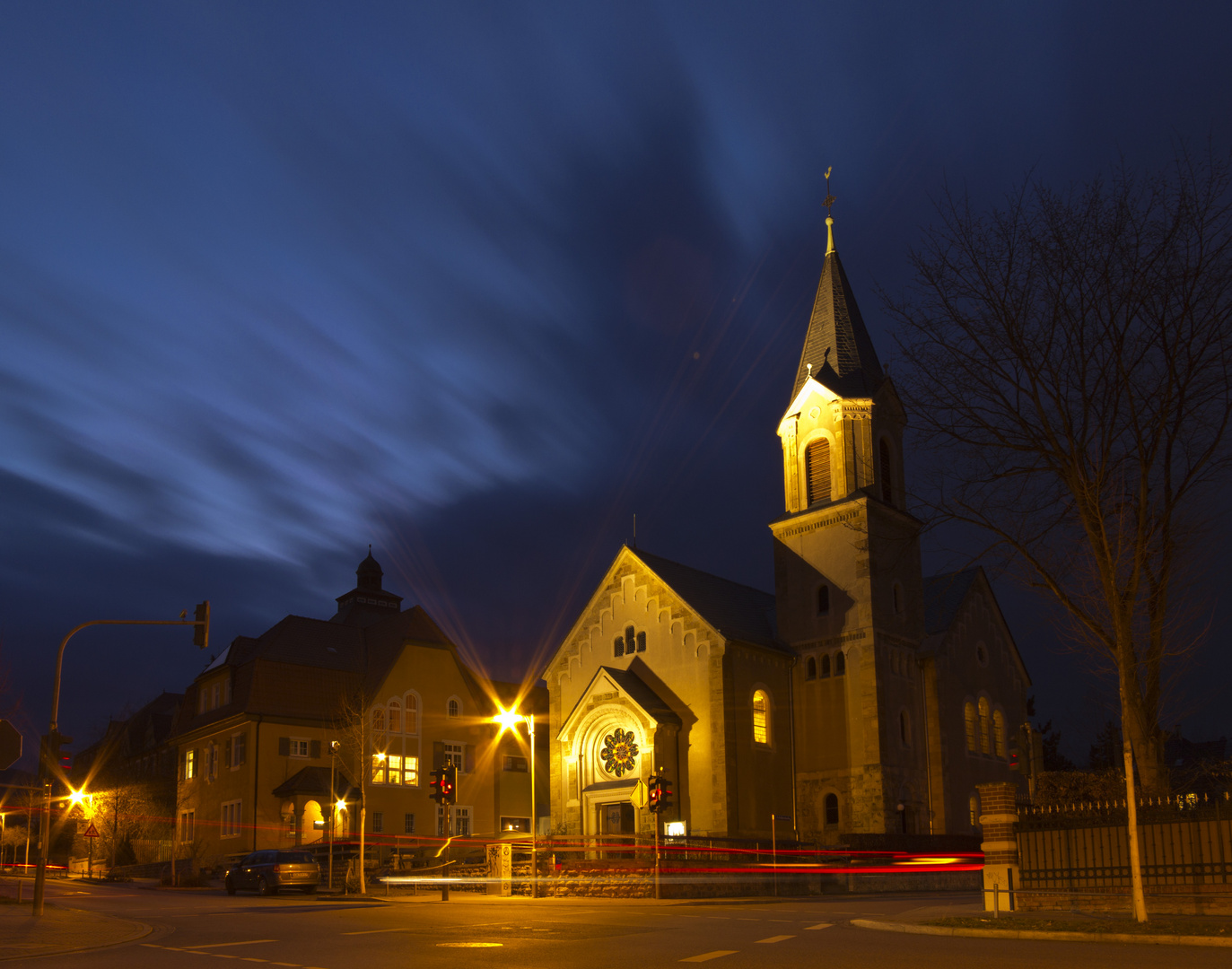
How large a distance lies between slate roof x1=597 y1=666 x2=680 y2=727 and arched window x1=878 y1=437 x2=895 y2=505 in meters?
13.2

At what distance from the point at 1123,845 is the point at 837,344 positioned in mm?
32729

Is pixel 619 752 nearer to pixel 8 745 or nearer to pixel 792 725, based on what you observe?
pixel 792 725

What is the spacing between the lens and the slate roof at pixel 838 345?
47.4m

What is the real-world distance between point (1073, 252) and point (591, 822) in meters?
31.6

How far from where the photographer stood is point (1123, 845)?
18.6m

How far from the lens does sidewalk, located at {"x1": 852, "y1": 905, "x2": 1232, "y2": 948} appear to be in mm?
14406

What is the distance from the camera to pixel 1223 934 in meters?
14.2

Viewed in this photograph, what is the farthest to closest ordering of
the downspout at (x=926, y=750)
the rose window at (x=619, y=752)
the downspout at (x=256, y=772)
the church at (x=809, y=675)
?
the downspout at (x=256, y=772), the downspout at (x=926, y=750), the rose window at (x=619, y=752), the church at (x=809, y=675)

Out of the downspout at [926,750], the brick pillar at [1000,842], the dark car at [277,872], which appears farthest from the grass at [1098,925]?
the downspout at [926,750]

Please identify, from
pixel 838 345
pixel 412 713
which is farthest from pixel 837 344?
pixel 412 713

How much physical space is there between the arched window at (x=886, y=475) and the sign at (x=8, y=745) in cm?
3656

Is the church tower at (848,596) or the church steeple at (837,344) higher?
the church steeple at (837,344)

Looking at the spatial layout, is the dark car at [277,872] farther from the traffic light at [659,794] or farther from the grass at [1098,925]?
the grass at [1098,925]

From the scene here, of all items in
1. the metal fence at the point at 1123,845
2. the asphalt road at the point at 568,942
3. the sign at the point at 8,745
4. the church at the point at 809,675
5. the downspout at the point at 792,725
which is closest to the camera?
the asphalt road at the point at 568,942
